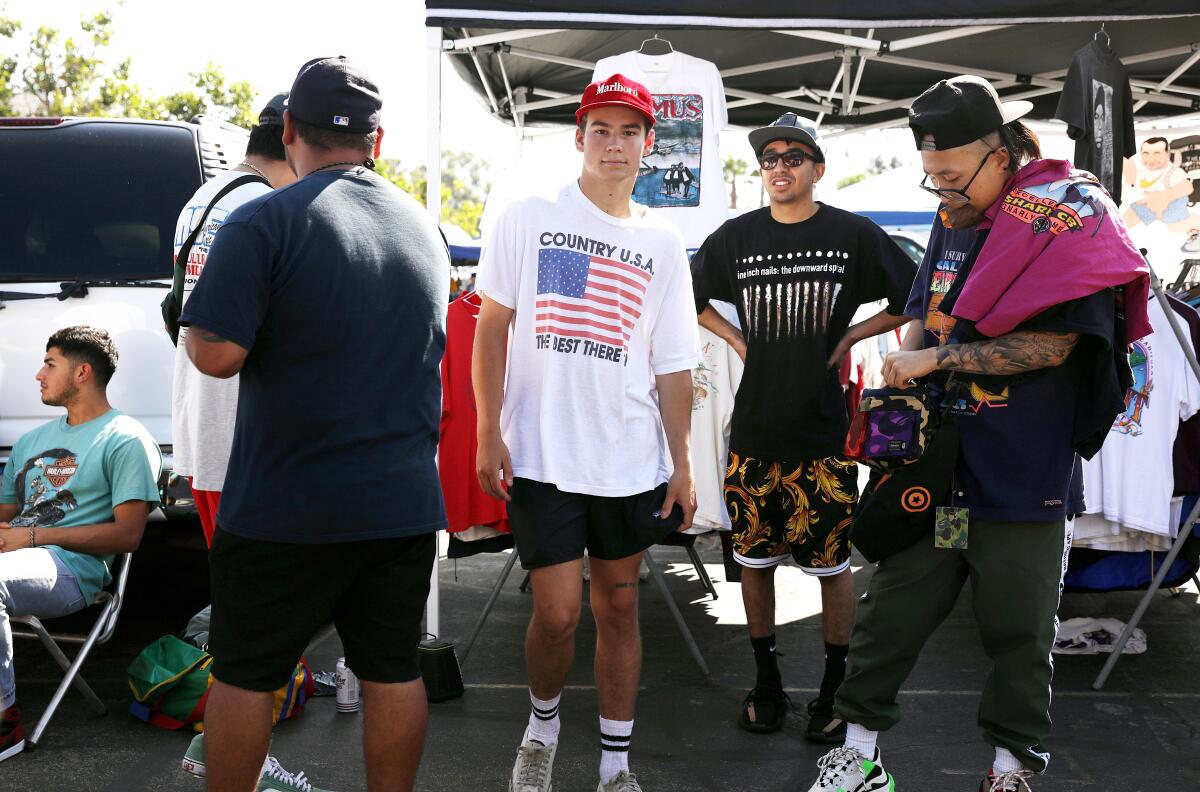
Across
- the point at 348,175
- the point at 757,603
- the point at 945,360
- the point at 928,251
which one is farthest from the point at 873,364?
the point at 348,175

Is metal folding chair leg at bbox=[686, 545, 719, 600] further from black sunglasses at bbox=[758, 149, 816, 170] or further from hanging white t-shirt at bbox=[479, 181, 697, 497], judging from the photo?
hanging white t-shirt at bbox=[479, 181, 697, 497]

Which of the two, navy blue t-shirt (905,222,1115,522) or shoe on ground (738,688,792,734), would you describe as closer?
navy blue t-shirt (905,222,1115,522)

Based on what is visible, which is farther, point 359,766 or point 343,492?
point 359,766

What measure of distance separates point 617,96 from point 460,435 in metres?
1.73

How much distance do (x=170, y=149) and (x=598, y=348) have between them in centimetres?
291

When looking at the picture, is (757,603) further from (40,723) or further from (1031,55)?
(1031,55)

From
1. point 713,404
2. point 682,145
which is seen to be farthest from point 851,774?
point 682,145

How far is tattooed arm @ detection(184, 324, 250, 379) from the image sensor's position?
8.16 feet

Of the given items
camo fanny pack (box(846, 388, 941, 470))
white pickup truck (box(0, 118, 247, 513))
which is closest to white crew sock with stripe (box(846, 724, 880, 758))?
camo fanny pack (box(846, 388, 941, 470))

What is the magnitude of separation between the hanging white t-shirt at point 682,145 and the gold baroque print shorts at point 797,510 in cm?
151

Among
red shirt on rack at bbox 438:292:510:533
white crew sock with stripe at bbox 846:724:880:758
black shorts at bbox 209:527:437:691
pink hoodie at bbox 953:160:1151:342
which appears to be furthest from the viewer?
red shirt on rack at bbox 438:292:510:533

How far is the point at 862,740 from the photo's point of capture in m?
3.31

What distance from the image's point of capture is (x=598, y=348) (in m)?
3.37

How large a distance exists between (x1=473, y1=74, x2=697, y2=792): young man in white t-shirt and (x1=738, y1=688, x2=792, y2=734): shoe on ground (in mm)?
827
